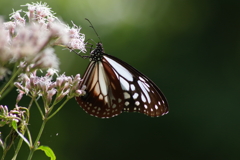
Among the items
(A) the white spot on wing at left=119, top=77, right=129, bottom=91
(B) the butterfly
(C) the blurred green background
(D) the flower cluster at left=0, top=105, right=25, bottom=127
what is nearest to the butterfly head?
(B) the butterfly

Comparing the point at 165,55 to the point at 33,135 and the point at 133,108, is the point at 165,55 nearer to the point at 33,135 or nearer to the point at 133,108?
the point at 33,135

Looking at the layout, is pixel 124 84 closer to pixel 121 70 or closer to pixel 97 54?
pixel 121 70

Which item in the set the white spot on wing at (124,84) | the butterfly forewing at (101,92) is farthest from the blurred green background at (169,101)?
the white spot on wing at (124,84)

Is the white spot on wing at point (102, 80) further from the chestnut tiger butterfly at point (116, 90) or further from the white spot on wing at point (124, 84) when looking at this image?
the white spot on wing at point (124, 84)

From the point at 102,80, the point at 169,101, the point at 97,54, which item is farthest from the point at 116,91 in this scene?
the point at 169,101

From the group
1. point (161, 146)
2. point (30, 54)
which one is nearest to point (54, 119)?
point (161, 146)

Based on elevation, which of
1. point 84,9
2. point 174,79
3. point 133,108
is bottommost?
point 133,108

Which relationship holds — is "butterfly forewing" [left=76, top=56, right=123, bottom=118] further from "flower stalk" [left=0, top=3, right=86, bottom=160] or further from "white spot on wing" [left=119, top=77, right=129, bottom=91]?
"flower stalk" [left=0, top=3, right=86, bottom=160]
